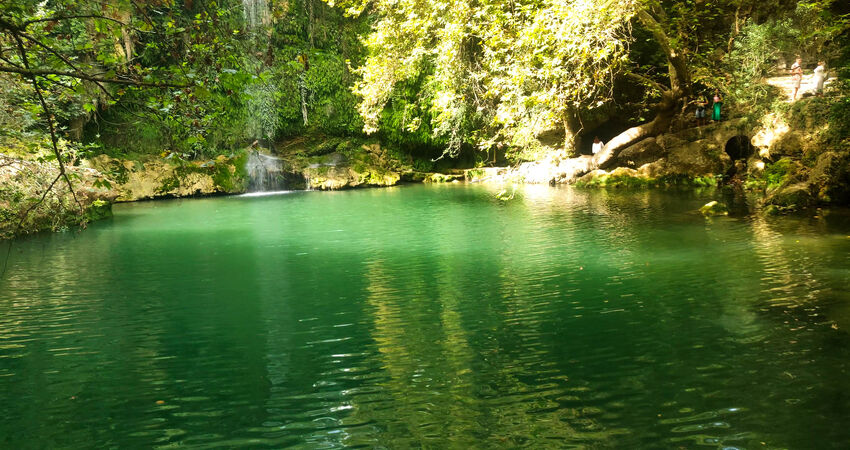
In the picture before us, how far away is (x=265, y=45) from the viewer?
500 centimetres

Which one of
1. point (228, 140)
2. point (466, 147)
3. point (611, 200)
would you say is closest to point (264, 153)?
point (228, 140)

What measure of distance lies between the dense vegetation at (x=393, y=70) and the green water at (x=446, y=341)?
7.06 ft

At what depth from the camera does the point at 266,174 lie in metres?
29.5

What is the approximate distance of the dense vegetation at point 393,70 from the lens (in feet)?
14.8

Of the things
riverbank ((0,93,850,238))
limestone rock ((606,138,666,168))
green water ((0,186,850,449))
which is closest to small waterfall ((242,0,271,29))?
riverbank ((0,93,850,238))

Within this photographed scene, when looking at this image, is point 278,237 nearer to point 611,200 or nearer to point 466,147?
point 611,200

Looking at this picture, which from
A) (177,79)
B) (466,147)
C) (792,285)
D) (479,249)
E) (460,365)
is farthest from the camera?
(466,147)

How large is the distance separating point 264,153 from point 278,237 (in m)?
16.2

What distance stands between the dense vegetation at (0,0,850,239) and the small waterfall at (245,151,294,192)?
1.28 metres

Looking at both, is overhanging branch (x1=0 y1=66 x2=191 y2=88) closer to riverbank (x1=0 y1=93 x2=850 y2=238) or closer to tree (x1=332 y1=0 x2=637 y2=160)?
riverbank (x1=0 y1=93 x2=850 y2=238)

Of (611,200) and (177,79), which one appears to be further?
(611,200)

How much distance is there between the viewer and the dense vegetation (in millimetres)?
4504

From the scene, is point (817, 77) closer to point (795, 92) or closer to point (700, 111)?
point (795, 92)

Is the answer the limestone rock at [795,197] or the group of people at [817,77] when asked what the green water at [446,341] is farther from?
the group of people at [817,77]
